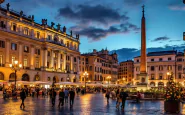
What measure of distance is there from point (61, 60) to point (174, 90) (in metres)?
57.3

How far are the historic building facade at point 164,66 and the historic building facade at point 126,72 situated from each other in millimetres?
33923

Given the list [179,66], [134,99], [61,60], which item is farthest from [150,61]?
[134,99]

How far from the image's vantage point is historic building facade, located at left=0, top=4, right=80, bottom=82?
182 ft

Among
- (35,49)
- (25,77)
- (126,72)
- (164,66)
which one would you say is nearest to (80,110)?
(25,77)

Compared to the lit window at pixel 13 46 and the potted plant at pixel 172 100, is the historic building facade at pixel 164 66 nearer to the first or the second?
the lit window at pixel 13 46

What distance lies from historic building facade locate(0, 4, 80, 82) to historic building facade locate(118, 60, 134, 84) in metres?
55.9

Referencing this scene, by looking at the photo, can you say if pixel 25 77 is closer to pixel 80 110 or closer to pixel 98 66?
pixel 80 110

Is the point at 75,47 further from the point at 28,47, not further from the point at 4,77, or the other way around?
the point at 4,77

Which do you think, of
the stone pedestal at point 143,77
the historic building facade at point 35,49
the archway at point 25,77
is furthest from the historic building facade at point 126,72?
the stone pedestal at point 143,77

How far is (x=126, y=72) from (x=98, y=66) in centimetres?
3472

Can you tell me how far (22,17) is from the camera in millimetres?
61438

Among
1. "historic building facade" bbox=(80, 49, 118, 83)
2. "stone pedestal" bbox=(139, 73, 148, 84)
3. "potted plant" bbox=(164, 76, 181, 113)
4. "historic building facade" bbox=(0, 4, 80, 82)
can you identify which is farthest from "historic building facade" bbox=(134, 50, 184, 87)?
"potted plant" bbox=(164, 76, 181, 113)

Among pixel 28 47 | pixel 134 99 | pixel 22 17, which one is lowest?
pixel 134 99

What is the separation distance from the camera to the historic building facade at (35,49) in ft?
182
